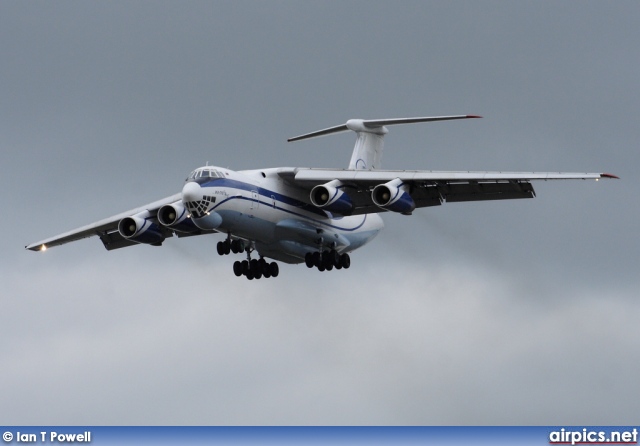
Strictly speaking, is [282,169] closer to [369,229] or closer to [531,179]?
[369,229]

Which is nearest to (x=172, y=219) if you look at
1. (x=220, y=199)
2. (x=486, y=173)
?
(x=220, y=199)

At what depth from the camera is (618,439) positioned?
31.4m

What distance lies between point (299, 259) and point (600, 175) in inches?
336

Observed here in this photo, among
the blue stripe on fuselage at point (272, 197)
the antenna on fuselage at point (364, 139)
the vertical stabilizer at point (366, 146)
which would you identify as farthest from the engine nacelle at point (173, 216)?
the vertical stabilizer at point (366, 146)

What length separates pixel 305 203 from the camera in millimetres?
36688

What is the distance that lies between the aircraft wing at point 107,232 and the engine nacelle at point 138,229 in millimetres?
328

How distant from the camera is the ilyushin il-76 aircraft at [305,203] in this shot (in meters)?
34.2

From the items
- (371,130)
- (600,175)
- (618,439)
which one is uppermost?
(371,130)

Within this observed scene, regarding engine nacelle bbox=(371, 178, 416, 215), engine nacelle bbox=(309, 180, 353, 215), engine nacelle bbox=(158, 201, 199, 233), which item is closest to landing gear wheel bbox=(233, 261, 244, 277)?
engine nacelle bbox=(158, 201, 199, 233)

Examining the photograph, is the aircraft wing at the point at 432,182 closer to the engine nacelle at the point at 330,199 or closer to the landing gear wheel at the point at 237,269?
the engine nacelle at the point at 330,199

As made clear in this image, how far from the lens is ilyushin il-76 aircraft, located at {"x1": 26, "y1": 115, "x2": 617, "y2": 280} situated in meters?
34.2

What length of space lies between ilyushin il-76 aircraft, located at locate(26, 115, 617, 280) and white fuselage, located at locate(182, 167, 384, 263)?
0.07 feet

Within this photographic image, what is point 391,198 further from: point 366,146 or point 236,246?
point 366,146

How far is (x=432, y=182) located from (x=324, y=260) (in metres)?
3.72
